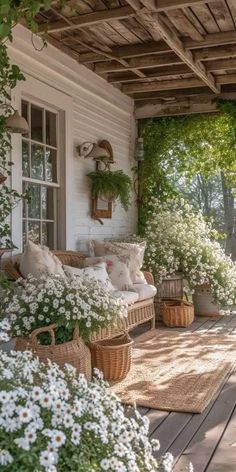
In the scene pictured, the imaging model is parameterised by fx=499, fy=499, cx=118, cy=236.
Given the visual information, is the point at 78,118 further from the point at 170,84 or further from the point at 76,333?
the point at 76,333

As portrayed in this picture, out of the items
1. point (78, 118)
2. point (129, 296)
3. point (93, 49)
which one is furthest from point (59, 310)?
point (93, 49)

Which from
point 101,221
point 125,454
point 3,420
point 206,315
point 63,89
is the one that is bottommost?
point 206,315

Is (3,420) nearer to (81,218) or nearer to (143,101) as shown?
(81,218)

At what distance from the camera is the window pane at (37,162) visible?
15.5 feet

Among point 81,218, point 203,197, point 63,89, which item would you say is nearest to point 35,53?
point 63,89

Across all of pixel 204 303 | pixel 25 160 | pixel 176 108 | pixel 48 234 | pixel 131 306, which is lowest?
pixel 204 303

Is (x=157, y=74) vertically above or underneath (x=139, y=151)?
above

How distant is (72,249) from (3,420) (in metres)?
4.08

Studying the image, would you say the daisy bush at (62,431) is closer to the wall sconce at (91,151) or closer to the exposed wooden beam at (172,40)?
the exposed wooden beam at (172,40)

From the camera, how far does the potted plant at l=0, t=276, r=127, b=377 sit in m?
2.84

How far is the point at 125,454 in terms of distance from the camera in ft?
4.25

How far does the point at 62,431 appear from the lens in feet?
4.06

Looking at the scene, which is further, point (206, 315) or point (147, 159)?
point (147, 159)

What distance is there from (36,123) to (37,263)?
1630 mm
